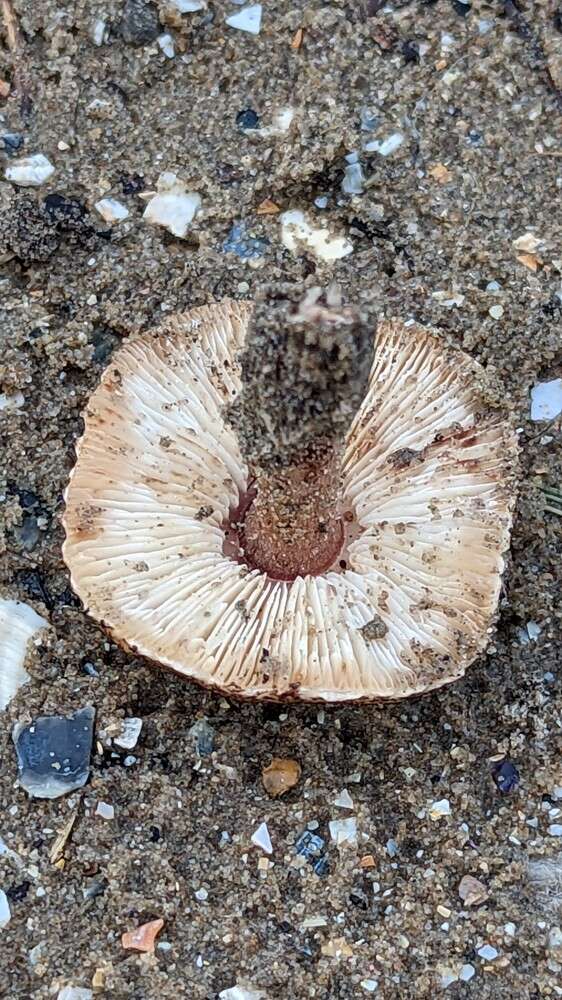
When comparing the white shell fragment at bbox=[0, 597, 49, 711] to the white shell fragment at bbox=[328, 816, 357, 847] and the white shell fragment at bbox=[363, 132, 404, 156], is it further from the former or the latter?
the white shell fragment at bbox=[363, 132, 404, 156]

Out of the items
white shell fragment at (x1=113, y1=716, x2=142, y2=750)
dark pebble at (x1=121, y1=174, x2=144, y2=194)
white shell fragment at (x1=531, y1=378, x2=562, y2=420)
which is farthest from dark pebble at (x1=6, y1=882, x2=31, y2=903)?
dark pebble at (x1=121, y1=174, x2=144, y2=194)

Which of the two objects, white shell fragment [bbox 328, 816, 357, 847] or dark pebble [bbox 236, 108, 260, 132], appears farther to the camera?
dark pebble [bbox 236, 108, 260, 132]

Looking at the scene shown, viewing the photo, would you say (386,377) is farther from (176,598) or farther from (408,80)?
(408,80)

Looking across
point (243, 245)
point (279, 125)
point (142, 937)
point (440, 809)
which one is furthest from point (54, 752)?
point (279, 125)

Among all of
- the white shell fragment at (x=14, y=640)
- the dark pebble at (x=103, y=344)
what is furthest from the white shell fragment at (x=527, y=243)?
the white shell fragment at (x=14, y=640)

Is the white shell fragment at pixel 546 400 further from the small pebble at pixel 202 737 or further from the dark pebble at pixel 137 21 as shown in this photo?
the dark pebble at pixel 137 21


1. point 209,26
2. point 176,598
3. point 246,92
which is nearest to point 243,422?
point 176,598
